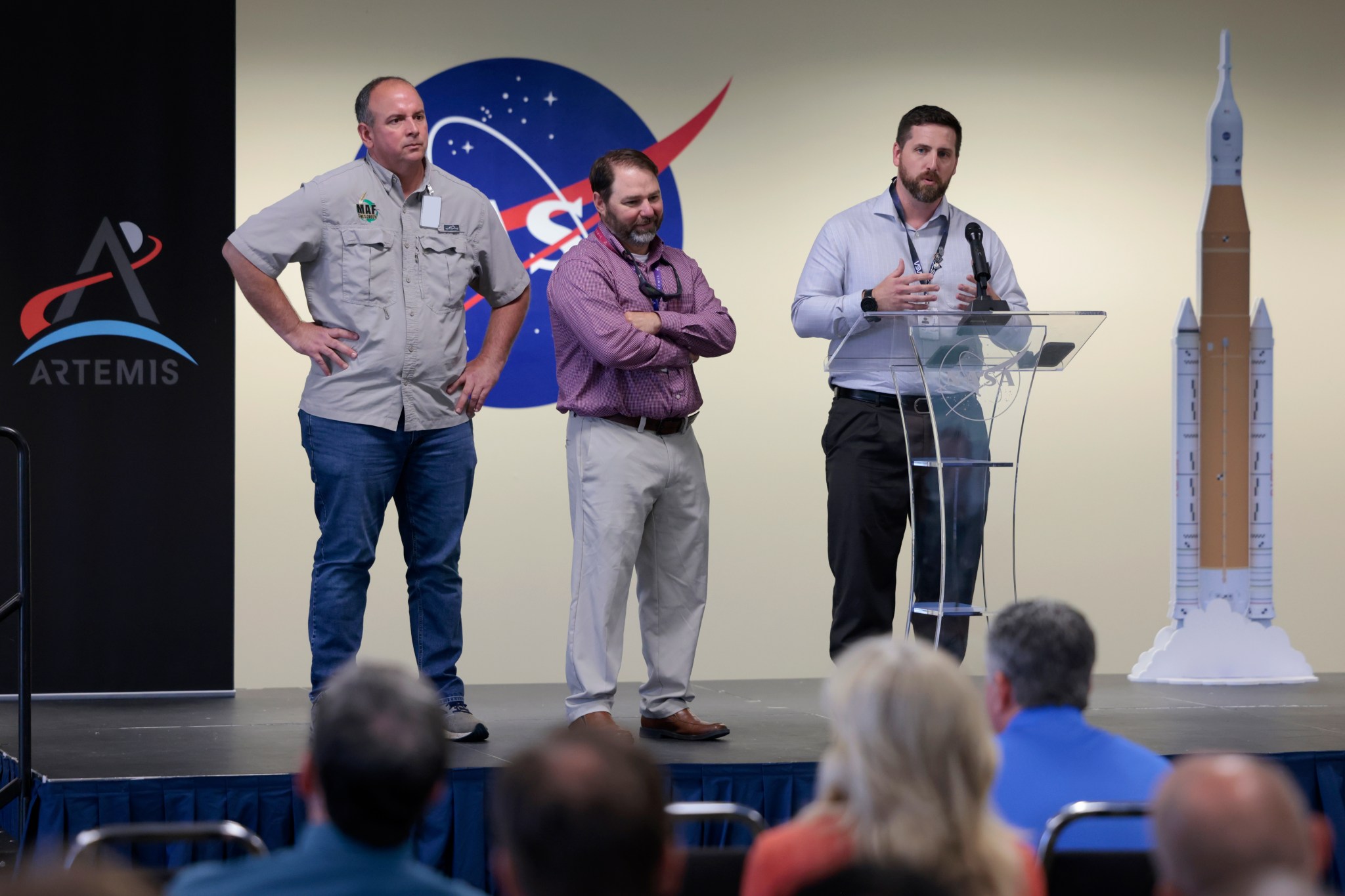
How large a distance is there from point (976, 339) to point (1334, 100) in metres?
3.59

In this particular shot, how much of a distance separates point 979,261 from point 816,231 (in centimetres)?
214

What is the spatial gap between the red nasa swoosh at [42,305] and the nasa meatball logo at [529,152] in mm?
1343

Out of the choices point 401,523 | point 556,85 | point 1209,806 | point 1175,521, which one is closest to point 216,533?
point 401,523

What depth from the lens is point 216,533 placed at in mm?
5398

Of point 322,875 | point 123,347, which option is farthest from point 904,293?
point 123,347

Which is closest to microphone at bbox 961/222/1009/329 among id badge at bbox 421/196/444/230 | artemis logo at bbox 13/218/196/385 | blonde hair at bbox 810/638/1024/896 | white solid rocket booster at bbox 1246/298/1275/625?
id badge at bbox 421/196/444/230

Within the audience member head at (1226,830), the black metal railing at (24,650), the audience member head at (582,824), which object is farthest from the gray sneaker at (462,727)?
the audience member head at (1226,830)

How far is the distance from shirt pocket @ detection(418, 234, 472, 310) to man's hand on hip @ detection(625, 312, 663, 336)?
532 millimetres

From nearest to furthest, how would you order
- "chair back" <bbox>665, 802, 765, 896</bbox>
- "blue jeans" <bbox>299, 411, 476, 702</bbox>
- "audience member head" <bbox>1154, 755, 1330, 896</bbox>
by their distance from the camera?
"audience member head" <bbox>1154, 755, 1330, 896</bbox>, "chair back" <bbox>665, 802, 765, 896</bbox>, "blue jeans" <bbox>299, 411, 476, 702</bbox>

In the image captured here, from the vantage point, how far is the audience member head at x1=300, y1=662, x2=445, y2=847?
141cm

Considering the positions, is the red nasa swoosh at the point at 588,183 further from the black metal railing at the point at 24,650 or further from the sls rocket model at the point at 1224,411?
the black metal railing at the point at 24,650

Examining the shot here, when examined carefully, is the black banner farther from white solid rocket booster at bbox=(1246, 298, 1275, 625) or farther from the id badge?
white solid rocket booster at bbox=(1246, 298, 1275, 625)

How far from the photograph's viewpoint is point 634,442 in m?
3.75

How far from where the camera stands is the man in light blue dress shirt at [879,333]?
12.7 feet
